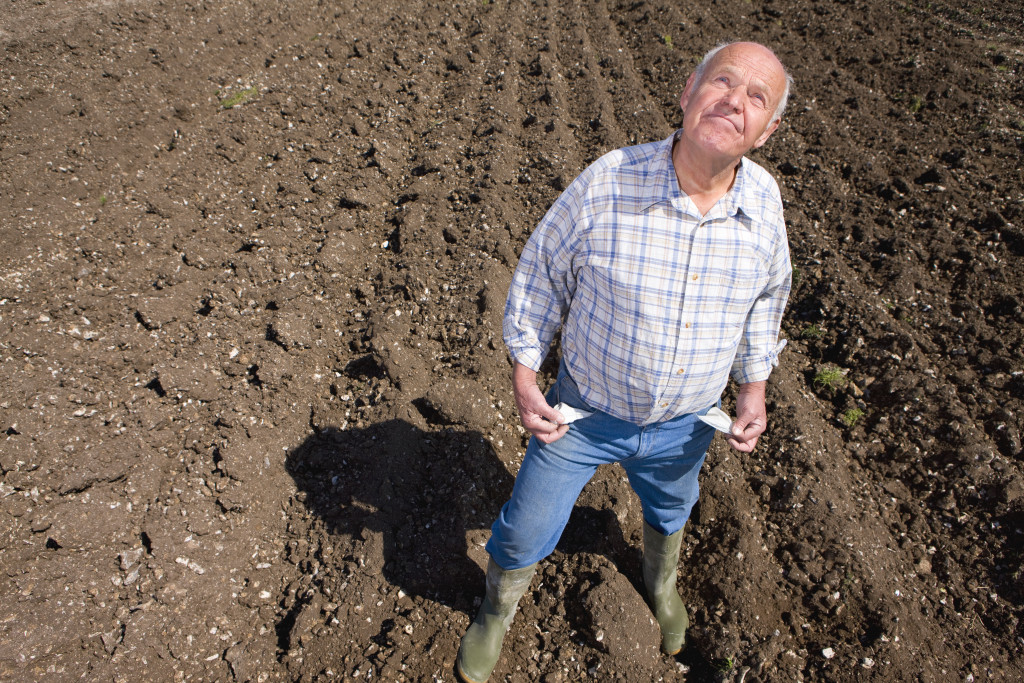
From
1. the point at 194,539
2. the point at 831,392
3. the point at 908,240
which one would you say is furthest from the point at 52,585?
the point at 908,240

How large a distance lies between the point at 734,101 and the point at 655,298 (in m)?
0.66

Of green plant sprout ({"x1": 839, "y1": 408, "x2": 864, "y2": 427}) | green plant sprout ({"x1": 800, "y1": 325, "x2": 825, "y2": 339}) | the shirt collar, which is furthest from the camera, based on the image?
green plant sprout ({"x1": 800, "y1": 325, "x2": 825, "y2": 339})

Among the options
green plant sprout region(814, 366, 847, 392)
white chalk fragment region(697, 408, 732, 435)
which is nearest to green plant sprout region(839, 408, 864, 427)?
green plant sprout region(814, 366, 847, 392)

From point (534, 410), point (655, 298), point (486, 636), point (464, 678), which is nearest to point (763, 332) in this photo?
point (655, 298)

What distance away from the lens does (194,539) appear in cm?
327

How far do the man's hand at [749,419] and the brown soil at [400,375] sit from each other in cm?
112

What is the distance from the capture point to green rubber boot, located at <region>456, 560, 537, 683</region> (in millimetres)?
2791

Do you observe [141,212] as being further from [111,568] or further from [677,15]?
[677,15]

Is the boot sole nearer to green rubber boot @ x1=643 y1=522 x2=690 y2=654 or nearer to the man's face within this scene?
green rubber boot @ x1=643 y1=522 x2=690 y2=654

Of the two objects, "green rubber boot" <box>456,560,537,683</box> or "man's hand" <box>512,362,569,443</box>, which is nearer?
"man's hand" <box>512,362,569,443</box>

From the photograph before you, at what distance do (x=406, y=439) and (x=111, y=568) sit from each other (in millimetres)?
1537

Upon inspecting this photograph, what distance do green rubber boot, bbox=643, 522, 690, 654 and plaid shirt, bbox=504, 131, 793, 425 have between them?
0.91 m

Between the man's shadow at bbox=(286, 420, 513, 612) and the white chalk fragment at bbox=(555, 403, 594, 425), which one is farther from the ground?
the white chalk fragment at bbox=(555, 403, 594, 425)

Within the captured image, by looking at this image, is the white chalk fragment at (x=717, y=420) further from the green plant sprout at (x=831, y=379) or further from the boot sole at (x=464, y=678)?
the green plant sprout at (x=831, y=379)
